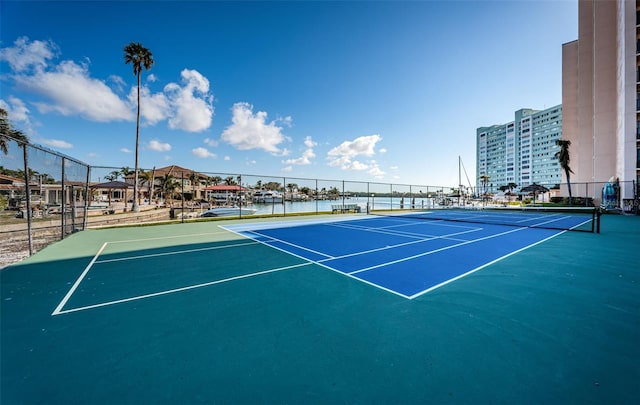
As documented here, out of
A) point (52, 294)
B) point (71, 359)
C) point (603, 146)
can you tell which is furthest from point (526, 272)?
point (603, 146)

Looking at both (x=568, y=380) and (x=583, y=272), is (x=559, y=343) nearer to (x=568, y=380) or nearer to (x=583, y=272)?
(x=568, y=380)

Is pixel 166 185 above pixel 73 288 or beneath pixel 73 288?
above

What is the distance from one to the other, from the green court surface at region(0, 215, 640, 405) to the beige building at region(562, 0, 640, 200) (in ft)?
83.8

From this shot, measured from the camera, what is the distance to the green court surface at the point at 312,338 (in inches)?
76.3

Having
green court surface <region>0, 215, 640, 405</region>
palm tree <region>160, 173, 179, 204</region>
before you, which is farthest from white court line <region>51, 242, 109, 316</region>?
palm tree <region>160, 173, 179, 204</region>

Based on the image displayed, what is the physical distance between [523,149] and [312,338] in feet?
417

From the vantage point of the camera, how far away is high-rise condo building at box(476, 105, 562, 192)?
8994 centimetres

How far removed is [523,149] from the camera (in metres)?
99.9

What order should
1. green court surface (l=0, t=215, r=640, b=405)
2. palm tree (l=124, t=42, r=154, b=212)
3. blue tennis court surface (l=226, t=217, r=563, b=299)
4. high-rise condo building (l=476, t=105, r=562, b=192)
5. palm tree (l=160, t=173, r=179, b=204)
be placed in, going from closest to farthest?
green court surface (l=0, t=215, r=640, b=405) → blue tennis court surface (l=226, t=217, r=563, b=299) → palm tree (l=124, t=42, r=154, b=212) → palm tree (l=160, t=173, r=179, b=204) → high-rise condo building (l=476, t=105, r=562, b=192)

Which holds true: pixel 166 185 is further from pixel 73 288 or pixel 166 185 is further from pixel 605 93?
pixel 605 93

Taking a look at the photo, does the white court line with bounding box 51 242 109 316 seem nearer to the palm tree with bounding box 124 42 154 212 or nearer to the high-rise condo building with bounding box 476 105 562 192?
the palm tree with bounding box 124 42 154 212

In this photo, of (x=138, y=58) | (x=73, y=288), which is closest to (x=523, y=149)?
(x=138, y=58)

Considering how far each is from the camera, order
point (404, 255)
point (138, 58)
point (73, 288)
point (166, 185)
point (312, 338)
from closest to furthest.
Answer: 1. point (312, 338)
2. point (73, 288)
3. point (404, 255)
4. point (138, 58)
5. point (166, 185)

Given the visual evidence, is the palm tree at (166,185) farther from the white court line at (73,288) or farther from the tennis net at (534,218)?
the white court line at (73,288)
